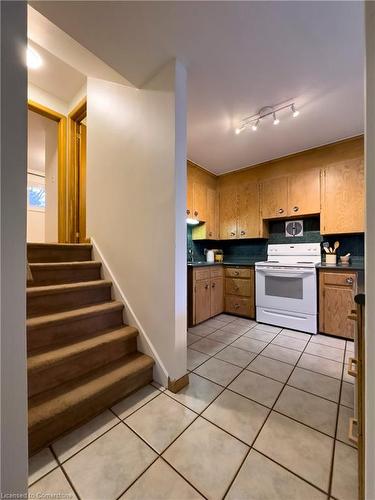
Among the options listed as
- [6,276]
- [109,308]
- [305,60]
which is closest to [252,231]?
[305,60]

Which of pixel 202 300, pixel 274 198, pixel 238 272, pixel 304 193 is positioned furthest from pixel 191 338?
pixel 304 193

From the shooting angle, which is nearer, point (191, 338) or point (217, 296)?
point (191, 338)

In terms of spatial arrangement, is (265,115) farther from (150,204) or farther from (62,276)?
(62,276)

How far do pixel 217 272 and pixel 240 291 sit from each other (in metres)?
0.48

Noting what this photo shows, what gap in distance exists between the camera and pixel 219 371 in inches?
70.8

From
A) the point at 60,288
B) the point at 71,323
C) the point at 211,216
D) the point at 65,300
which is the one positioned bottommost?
the point at 71,323

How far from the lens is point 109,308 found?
1776 millimetres

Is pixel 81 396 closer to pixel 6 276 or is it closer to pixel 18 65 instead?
pixel 6 276

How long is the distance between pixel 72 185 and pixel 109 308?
2.05m

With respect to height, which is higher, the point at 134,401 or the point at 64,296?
the point at 64,296

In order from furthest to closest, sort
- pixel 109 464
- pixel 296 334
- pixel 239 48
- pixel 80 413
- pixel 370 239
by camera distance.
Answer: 1. pixel 296 334
2. pixel 239 48
3. pixel 80 413
4. pixel 109 464
5. pixel 370 239

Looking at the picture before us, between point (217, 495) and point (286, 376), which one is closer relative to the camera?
point (217, 495)

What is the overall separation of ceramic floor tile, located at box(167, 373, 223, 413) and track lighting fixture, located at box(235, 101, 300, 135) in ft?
8.52

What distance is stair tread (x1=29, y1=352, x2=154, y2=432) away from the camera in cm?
110
